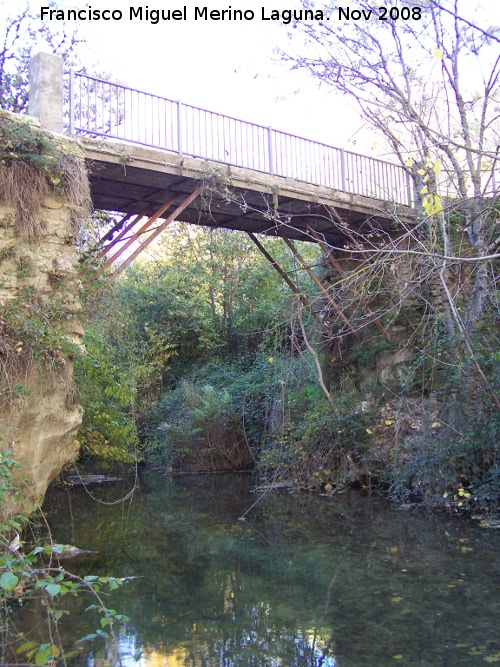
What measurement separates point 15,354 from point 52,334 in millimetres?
627

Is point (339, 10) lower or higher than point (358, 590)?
higher

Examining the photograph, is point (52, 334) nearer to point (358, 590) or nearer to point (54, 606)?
point (54, 606)

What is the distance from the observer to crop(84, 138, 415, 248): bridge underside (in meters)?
9.88

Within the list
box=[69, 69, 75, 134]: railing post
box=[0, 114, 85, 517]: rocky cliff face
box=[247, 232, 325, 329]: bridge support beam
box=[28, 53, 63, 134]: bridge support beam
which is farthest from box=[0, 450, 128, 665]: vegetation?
box=[247, 232, 325, 329]: bridge support beam

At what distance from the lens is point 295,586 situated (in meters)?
6.38

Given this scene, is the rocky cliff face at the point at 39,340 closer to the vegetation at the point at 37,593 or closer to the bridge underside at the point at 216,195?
the vegetation at the point at 37,593

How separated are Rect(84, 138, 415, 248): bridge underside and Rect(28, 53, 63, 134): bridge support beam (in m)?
0.51

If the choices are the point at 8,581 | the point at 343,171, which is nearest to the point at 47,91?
the point at 343,171

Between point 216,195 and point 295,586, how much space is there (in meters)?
7.01

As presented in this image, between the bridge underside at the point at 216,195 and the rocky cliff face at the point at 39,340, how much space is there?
1.53 meters

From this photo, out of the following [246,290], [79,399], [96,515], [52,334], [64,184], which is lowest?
[96,515]

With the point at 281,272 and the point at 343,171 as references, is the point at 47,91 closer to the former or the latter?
the point at 281,272

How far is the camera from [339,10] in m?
10.4

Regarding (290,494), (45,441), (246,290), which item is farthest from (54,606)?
(246,290)
